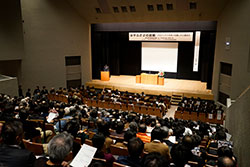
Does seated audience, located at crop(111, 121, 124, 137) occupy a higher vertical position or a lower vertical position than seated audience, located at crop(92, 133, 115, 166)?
lower

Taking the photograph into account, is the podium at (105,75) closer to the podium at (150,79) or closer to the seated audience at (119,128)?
the podium at (150,79)

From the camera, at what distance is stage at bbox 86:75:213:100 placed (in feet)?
41.3

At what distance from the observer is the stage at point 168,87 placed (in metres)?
12.6

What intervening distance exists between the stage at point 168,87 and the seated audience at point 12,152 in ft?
36.8

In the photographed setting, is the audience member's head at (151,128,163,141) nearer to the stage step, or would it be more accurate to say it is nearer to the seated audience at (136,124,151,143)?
the seated audience at (136,124,151,143)

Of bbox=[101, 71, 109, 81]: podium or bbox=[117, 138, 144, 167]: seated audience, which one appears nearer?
bbox=[117, 138, 144, 167]: seated audience

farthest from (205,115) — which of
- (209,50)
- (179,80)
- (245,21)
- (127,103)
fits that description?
(179,80)

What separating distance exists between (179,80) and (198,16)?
543cm

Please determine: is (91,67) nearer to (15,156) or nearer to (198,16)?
(198,16)

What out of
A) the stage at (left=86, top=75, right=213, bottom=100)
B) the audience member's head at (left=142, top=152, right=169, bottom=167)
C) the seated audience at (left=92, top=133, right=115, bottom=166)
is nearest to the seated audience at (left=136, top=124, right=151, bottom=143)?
the seated audience at (left=92, top=133, right=115, bottom=166)

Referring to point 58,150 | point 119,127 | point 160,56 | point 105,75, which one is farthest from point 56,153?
point 160,56

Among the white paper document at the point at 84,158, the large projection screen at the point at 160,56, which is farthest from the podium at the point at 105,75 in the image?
the white paper document at the point at 84,158

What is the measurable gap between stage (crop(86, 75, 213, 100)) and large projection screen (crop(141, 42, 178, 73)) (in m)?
1.35

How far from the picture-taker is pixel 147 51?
17.4 meters
